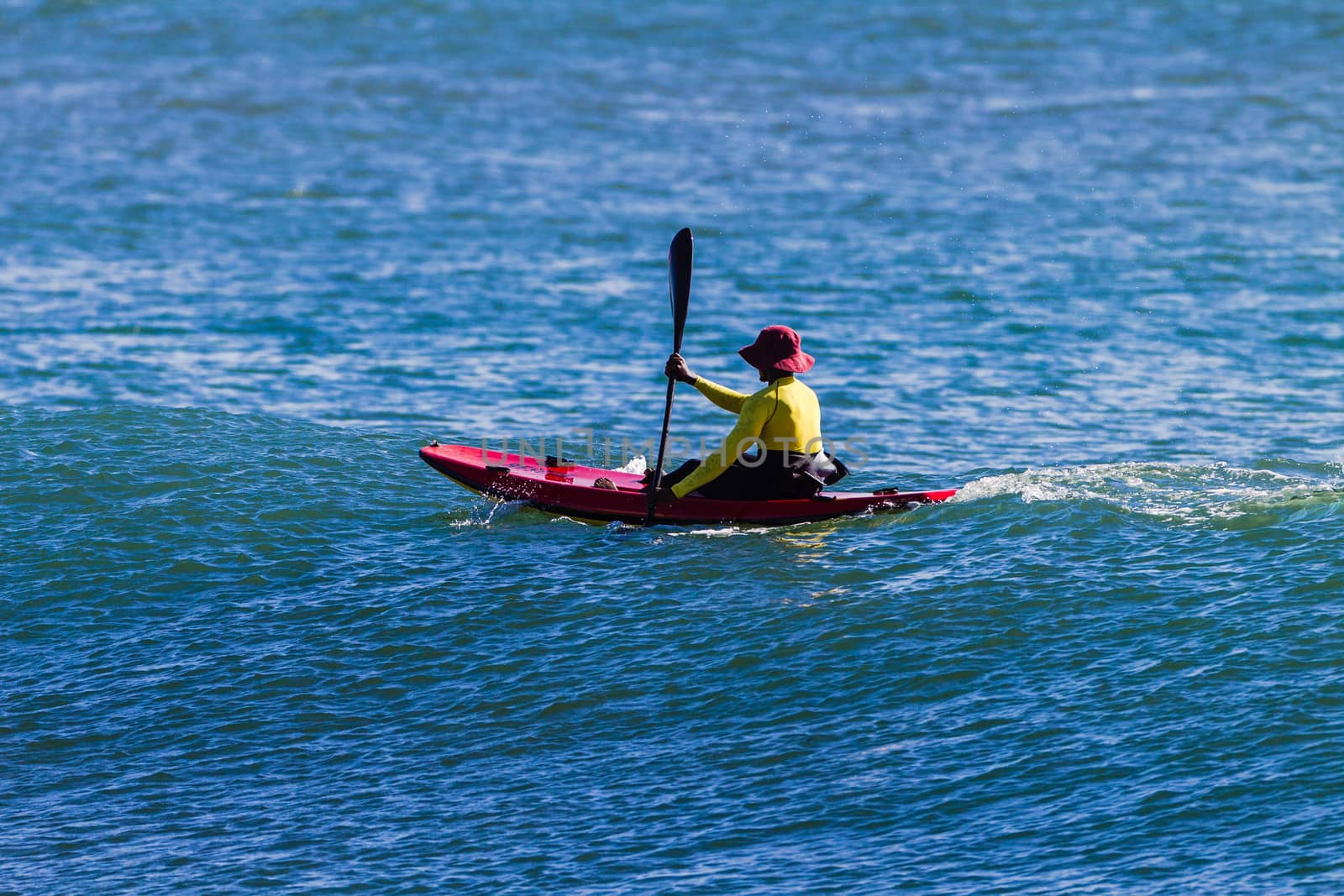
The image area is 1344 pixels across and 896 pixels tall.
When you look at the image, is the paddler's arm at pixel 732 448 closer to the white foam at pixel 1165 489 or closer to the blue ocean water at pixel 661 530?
the blue ocean water at pixel 661 530

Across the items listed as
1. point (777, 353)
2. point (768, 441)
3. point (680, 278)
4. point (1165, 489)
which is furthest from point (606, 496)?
point (1165, 489)

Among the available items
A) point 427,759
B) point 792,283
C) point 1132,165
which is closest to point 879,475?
point 427,759

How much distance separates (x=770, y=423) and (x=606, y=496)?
156cm

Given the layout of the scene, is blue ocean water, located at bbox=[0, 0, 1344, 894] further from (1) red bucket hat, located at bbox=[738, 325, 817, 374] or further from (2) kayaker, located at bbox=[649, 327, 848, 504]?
(1) red bucket hat, located at bbox=[738, 325, 817, 374]

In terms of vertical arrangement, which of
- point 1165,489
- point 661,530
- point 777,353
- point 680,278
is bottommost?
point 661,530

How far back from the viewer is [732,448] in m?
11.7

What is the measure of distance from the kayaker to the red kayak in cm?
11

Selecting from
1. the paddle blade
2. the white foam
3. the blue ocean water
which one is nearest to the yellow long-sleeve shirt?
the blue ocean water

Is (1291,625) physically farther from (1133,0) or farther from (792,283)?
(1133,0)

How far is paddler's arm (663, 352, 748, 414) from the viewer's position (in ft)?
38.1

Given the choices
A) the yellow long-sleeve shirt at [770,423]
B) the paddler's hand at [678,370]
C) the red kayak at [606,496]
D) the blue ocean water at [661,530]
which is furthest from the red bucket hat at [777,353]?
the blue ocean water at [661,530]

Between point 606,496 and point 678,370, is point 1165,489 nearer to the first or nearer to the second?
point 678,370

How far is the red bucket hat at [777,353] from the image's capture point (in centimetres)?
1141

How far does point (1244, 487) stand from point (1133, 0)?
3563cm
